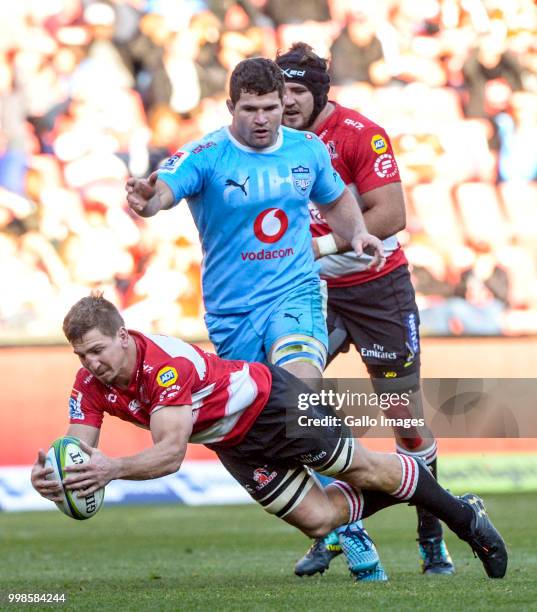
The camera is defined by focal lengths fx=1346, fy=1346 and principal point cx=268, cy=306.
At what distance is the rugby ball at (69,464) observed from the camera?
18.0 feet

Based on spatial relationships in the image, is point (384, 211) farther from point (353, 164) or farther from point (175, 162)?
point (175, 162)

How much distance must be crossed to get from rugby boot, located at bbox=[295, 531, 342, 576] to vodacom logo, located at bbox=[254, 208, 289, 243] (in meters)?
1.59

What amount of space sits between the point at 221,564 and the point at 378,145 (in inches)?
102

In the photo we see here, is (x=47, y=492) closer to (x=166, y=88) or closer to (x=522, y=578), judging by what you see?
(x=522, y=578)

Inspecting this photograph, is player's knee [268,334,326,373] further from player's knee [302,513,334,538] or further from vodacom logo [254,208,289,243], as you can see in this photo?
player's knee [302,513,334,538]

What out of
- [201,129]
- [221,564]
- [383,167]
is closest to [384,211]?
[383,167]

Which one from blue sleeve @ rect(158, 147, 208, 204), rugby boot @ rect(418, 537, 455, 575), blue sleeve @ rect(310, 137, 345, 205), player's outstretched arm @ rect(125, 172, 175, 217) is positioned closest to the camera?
player's outstretched arm @ rect(125, 172, 175, 217)

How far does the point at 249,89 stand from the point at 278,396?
1518mm

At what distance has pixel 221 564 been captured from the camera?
25.8 feet

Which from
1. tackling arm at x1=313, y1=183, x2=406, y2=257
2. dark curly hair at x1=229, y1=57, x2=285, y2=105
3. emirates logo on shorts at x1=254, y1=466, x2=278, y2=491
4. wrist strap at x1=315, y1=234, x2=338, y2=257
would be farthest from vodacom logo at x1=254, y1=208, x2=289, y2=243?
emirates logo on shorts at x1=254, y1=466, x2=278, y2=491

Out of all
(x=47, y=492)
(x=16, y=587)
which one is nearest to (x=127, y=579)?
(x=16, y=587)

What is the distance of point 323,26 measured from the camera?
1513 centimetres

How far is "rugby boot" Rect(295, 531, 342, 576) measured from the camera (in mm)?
6990

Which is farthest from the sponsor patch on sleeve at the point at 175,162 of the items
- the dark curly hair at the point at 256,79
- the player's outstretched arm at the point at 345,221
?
the player's outstretched arm at the point at 345,221
